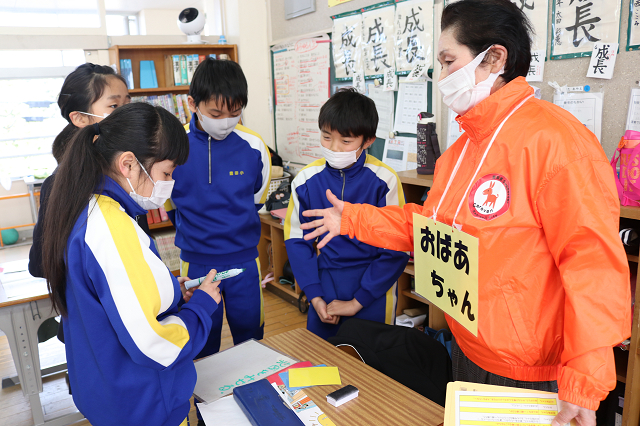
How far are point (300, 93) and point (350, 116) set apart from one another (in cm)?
211

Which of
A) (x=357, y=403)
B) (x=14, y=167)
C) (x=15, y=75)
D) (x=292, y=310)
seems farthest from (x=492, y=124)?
(x=14, y=167)

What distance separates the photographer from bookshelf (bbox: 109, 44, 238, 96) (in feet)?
13.1

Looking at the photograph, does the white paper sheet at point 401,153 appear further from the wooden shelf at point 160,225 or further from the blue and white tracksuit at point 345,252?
the wooden shelf at point 160,225

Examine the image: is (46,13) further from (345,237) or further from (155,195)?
(155,195)

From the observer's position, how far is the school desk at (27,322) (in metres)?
1.95

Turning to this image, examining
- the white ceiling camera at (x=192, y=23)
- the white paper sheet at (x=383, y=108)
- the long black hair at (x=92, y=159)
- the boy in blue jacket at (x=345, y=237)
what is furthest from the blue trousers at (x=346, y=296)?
the white ceiling camera at (x=192, y=23)

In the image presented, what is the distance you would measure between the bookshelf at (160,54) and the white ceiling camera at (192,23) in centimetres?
9

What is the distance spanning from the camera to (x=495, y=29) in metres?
0.96

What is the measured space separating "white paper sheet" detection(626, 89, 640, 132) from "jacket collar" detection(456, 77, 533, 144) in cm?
105

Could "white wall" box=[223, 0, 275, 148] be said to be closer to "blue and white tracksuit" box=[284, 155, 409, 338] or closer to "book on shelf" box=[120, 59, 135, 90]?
"book on shelf" box=[120, 59, 135, 90]

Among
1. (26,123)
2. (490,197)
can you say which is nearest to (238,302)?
(490,197)

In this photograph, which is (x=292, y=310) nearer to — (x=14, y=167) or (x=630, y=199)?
(x=630, y=199)

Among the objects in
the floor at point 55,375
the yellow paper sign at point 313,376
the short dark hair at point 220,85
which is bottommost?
the floor at point 55,375

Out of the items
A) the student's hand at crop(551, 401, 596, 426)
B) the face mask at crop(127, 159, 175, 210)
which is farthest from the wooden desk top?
the face mask at crop(127, 159, 175, 210)
